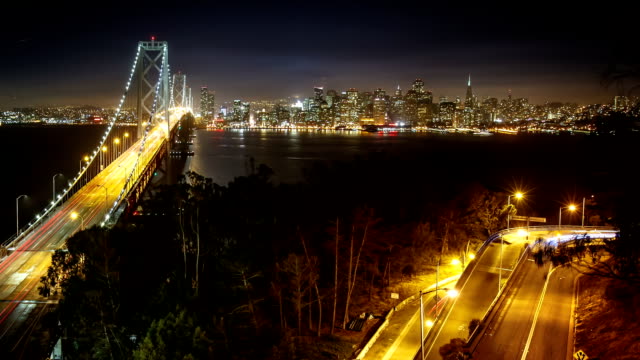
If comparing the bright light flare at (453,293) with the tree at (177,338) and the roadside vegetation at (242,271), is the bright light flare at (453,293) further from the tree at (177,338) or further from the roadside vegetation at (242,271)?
the tree at (177,338)

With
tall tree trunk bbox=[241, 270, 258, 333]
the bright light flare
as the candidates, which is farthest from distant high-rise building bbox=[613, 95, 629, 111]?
tall tree trunk bbox=[241, 270, 258, 333]

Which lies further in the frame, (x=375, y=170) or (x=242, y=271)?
(x=375, y=170)

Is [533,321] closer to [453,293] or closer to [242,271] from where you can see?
[453,293]

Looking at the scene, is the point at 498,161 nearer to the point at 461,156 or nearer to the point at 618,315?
the point at 461,156

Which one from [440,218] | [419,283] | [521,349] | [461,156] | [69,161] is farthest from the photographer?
[461,156]

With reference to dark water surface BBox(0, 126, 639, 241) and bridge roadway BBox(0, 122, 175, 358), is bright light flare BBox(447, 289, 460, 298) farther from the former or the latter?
bridge roadway BBox(0, 122, 175, 358)

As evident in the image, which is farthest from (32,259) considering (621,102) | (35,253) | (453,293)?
(621,102)

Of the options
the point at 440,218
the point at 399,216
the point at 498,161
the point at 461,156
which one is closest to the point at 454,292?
the point at 440,218

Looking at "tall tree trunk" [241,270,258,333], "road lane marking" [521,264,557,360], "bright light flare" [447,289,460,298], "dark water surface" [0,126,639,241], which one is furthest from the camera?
"dark water surface" [0,126,639,241]
